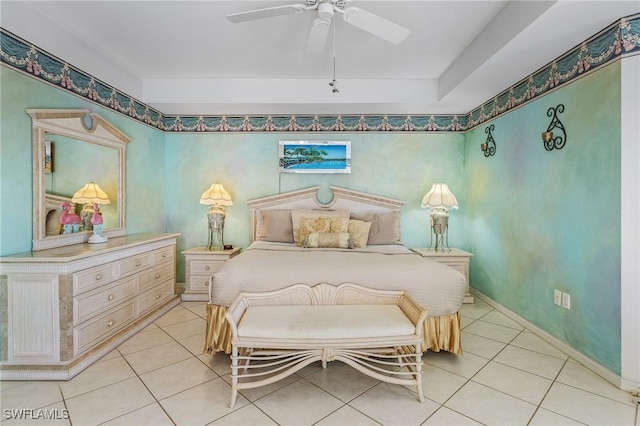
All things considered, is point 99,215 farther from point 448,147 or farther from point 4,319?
point 448,147

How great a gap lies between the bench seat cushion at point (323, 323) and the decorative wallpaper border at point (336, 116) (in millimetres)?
2444

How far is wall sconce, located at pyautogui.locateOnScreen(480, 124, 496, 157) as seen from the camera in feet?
12.4

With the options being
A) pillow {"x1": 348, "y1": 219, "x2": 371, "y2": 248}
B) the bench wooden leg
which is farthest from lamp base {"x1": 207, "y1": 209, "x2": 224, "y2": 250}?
the bench wooden leg

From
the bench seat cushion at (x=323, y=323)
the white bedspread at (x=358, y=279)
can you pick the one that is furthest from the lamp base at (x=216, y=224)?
the bench seat cushion at (x=323, y=323)

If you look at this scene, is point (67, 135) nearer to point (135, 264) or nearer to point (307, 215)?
point (135, 264)

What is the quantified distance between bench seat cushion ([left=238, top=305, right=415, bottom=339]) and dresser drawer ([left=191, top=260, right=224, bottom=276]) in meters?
1.90

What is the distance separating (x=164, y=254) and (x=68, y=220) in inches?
40.2

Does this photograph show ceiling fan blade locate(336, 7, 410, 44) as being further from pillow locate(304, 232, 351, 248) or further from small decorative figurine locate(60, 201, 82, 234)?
small decorative figurine locate(60, 201, 82, 234)

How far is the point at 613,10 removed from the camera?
6.61ft

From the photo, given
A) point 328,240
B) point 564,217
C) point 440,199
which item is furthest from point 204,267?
point 564,217

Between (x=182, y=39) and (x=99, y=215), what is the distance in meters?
1.89

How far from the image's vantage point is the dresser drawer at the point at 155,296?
3.20 m

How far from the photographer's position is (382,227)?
13.0 feet

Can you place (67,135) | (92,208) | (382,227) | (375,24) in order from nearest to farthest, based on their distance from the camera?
(375,24)
(67,135)
(92,208)
(382,227)
